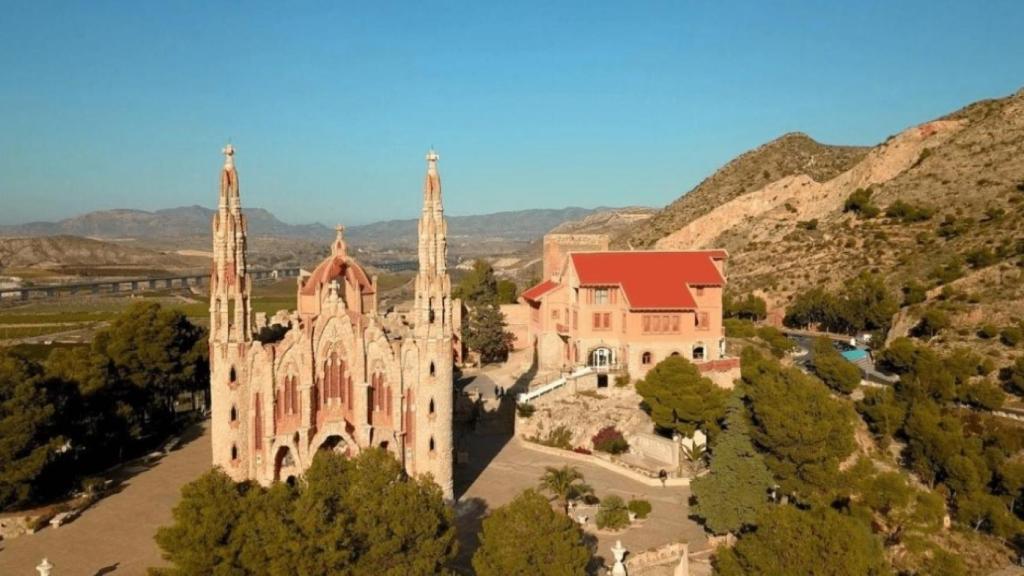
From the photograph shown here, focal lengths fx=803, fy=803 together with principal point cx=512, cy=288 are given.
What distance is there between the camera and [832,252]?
91.8 meters

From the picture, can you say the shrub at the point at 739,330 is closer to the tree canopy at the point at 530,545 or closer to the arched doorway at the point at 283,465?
the arched doorway at the point at 283,465

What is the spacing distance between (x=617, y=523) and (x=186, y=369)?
99.5 ft

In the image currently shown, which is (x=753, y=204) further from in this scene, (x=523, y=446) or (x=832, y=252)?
(x=523, y=446)

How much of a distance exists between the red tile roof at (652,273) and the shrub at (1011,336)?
19629 mm

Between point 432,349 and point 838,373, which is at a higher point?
point 432,349

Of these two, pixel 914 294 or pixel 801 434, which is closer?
pixel 801 434

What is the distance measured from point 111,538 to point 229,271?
37.1 ft

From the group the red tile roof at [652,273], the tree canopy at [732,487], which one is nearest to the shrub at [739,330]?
the red tile roof at [652,273]

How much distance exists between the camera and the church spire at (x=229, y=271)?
1275 inches

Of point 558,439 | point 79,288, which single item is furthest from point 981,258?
point 79,288

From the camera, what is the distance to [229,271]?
3241 centimetres

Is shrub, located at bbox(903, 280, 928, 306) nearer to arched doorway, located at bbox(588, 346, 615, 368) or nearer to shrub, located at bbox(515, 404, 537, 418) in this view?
arched doorway, located at bbox(588, 346, 615, 368)

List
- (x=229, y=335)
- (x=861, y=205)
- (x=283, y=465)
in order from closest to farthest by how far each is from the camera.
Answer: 1. (x=229, y=335)
2. (x=283, y=465)
3. (x=861, y=205)

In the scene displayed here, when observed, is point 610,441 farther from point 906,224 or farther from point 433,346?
point 906,224
